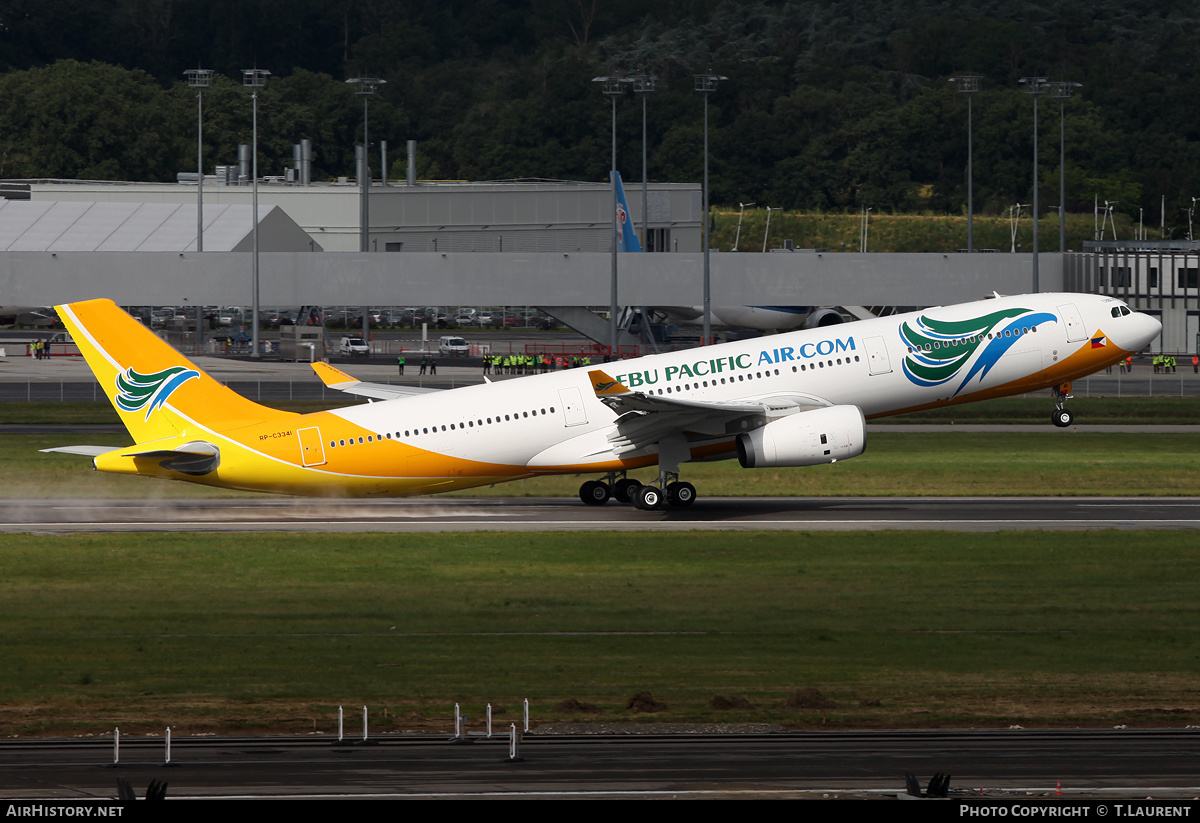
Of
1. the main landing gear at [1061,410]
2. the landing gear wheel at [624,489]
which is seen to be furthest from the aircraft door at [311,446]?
the main landing gear at [1061,410]

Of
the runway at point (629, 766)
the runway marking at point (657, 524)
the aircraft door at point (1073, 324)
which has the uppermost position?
the aircraft door at point (1073, 324)

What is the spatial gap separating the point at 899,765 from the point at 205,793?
9.51 m

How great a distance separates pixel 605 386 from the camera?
4488cm

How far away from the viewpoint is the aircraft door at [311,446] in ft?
153

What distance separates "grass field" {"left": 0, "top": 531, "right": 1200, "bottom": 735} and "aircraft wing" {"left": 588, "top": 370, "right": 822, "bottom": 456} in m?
4.63

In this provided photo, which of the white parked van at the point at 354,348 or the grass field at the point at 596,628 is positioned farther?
the white parked van at the point at 354,348

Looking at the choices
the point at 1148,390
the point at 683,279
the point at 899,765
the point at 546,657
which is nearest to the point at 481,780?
the point at 899,765

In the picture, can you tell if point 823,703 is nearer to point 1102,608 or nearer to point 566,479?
point 1102,608

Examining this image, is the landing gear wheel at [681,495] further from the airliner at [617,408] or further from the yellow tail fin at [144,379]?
the yellow tail fin at [144,379]

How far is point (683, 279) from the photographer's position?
116 meters

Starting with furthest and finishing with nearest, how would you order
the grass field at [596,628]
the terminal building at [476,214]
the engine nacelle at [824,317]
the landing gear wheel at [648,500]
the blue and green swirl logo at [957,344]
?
the terminal building at [476,214] < the engine nacelle at [824,317] < the blue and green swirl logo at [957,344] < the landing gear wheel at [648,500] < the grass field at [596,628]

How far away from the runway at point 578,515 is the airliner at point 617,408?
128 cm

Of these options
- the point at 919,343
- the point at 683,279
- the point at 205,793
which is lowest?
the point at 205,793

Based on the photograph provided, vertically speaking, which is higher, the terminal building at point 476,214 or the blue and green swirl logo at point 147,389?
the terminal building at point 476,214
